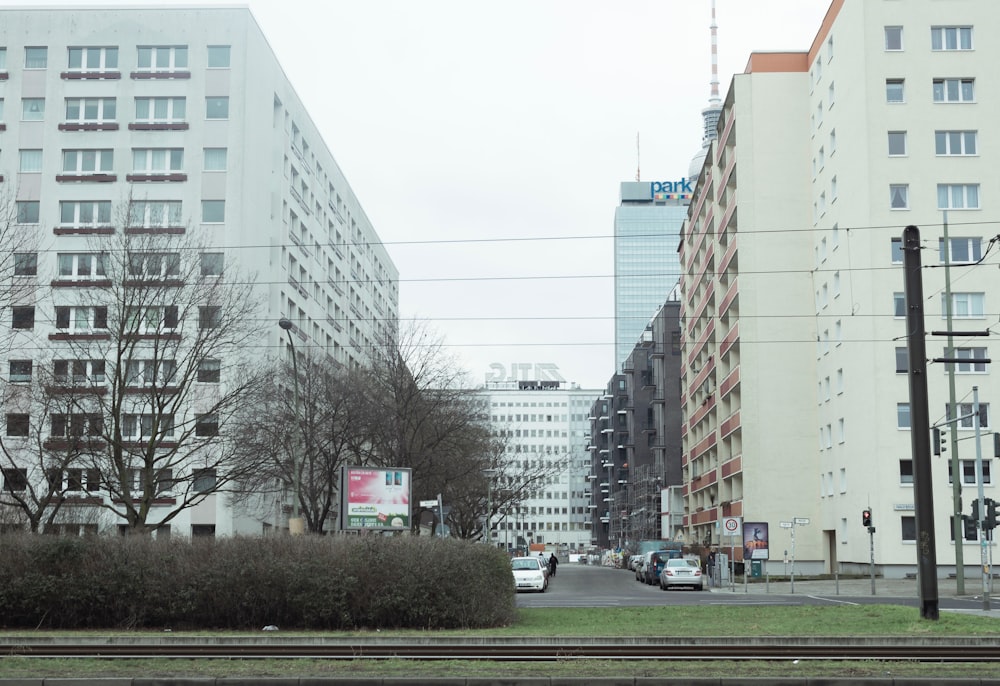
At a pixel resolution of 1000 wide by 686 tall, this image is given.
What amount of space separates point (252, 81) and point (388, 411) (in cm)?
3095

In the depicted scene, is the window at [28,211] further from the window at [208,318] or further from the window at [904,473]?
the window at [904,473]

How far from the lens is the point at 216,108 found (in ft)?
228

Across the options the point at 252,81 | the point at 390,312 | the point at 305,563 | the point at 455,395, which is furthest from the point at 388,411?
the point at 390,312

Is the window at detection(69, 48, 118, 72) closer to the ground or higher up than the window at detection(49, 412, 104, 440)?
higher up

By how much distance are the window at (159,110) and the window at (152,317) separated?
3365cm

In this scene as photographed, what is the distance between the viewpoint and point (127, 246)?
122 ft

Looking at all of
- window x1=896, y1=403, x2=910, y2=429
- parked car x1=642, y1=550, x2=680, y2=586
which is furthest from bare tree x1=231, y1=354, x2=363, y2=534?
window x1=896, y1=403, x2=910, y2=429

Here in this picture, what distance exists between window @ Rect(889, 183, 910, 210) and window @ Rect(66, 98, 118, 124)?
44804 millimetres

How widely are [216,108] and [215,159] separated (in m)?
3.14

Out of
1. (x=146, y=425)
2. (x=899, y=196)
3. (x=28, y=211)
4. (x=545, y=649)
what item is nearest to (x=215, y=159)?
(x=28, y=211)

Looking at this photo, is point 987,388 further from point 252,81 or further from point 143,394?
point 252,81

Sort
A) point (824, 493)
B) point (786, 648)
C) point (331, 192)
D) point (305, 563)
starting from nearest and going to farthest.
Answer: point (786, 648), point (305, 563), point (824, 493), point (331, 192)

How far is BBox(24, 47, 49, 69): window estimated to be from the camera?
→ 69938 mm

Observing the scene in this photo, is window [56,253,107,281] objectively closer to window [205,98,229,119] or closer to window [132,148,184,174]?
window [132,148,184,174]
